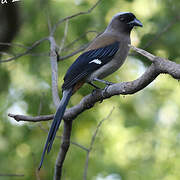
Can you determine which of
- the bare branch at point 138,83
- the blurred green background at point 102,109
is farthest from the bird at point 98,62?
the blurred green background at point 102,109

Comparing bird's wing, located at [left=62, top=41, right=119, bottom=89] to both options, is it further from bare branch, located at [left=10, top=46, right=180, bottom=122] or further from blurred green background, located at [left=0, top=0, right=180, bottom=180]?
blurred green background, located at [left=0, top=0, right=180, bottom=180]

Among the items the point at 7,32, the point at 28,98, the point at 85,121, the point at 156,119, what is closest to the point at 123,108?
the point at 156,119

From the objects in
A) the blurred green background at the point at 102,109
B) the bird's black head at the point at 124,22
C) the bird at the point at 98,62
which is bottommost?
the blurred green background at the point at 102,109

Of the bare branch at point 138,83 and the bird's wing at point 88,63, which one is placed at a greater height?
the bare branch at point 138,83

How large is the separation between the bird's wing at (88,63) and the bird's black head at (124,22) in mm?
431

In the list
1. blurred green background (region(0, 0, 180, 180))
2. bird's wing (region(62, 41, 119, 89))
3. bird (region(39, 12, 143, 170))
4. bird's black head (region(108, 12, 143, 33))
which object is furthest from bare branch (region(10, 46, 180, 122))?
blurred green background (region(0, 0, 180, 180))

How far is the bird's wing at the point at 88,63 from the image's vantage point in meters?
3.92

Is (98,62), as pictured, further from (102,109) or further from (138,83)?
(102,109)

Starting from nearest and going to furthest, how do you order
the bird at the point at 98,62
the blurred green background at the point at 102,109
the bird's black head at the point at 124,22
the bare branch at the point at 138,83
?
the bare branch at the point at 138,83
the bird at the point at 98,62
the bird's black head at the point at 124,22
the blurred green background at the point at 102,109

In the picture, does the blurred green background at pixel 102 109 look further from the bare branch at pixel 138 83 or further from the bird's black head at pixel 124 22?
the bare branch at pixel 138 83

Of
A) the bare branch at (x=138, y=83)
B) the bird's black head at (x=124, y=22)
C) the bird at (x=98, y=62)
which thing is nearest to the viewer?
the bare branch at (x=138, y=83)

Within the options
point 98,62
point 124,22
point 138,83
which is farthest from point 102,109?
point 138,83

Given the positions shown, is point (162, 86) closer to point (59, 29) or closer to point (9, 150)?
point (59, 29)

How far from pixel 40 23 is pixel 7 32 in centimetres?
67
